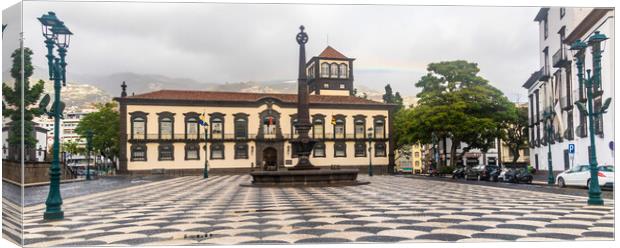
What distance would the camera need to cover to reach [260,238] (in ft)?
24.2

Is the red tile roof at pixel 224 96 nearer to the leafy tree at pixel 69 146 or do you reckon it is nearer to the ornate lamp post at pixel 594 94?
the leafy tree at pixel 69 146

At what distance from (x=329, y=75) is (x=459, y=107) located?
2005cm

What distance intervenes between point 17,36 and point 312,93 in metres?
46.5

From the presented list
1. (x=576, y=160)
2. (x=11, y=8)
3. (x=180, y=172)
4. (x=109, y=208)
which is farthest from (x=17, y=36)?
(x=180, y=172)

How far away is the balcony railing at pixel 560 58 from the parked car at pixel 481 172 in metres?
14.1

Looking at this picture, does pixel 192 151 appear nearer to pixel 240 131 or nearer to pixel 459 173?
pixel 240 131

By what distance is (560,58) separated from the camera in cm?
1473

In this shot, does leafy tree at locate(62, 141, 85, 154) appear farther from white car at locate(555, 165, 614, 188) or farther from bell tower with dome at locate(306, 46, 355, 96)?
bell tower with dome at locate(306, 46, 355, 96)

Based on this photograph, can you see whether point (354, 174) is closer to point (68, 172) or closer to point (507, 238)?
point (507, 238)

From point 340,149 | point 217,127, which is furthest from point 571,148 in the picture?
point 217,127

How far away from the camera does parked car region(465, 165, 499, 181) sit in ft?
95.6

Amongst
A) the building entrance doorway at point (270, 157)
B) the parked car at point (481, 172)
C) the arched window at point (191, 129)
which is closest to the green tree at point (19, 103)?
the parked car at point (481, 172)

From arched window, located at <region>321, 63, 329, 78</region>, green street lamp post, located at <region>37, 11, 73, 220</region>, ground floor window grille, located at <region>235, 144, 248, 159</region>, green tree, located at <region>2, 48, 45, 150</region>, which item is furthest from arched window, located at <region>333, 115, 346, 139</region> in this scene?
green tree, located at <region>2, 48, 45, 150</region>

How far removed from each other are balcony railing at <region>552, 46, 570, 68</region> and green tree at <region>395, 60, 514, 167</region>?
20140 mm
